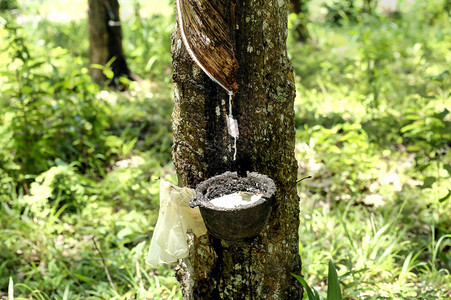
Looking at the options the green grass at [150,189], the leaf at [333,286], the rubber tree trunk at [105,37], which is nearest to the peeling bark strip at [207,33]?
the leaf at [333,286]

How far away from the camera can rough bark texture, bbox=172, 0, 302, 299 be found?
63.1 inches

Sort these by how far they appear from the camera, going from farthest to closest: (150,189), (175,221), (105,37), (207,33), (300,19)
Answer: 1. (300,19)
2. (105,37)
3. (150,189)
4. (175,221)
5. (207,33)

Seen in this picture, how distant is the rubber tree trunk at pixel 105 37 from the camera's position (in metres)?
5.11

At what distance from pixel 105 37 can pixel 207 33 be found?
4.24 meters

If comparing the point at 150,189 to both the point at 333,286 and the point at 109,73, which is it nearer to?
the point at 109,73

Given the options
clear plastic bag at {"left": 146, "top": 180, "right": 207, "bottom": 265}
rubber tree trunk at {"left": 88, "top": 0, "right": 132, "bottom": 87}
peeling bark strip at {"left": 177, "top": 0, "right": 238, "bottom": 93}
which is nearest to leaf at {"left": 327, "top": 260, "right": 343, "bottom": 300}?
clear plastic bag at {"left": 146, "top": 180, "right": 207, "bottom": 265}

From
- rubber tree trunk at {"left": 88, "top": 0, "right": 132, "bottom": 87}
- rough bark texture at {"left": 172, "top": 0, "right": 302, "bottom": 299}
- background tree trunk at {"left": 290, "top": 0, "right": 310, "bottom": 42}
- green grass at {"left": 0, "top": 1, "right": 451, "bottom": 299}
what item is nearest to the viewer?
rough bark texture at {"left": 172, "top": 0, "right": 302, "bottom": 299}

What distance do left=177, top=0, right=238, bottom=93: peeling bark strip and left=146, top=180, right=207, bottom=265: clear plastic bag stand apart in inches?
19.7

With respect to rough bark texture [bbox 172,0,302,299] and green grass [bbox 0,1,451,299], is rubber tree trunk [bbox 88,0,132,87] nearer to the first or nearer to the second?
green grass [bbox 0,1,451,299]

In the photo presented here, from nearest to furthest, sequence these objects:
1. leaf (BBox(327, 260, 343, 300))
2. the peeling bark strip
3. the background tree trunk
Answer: the peeling bark strip → leaf (BBox(327, 260, 343, 300)) → the background tree trunk

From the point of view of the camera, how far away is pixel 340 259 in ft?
8.30

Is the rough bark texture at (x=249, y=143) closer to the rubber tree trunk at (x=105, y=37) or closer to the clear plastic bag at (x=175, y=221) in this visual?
the clear plastic bag at (x=175, y=221)

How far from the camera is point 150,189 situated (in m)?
3.28

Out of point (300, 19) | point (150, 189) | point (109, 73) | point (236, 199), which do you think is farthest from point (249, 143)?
point (300, 19)
